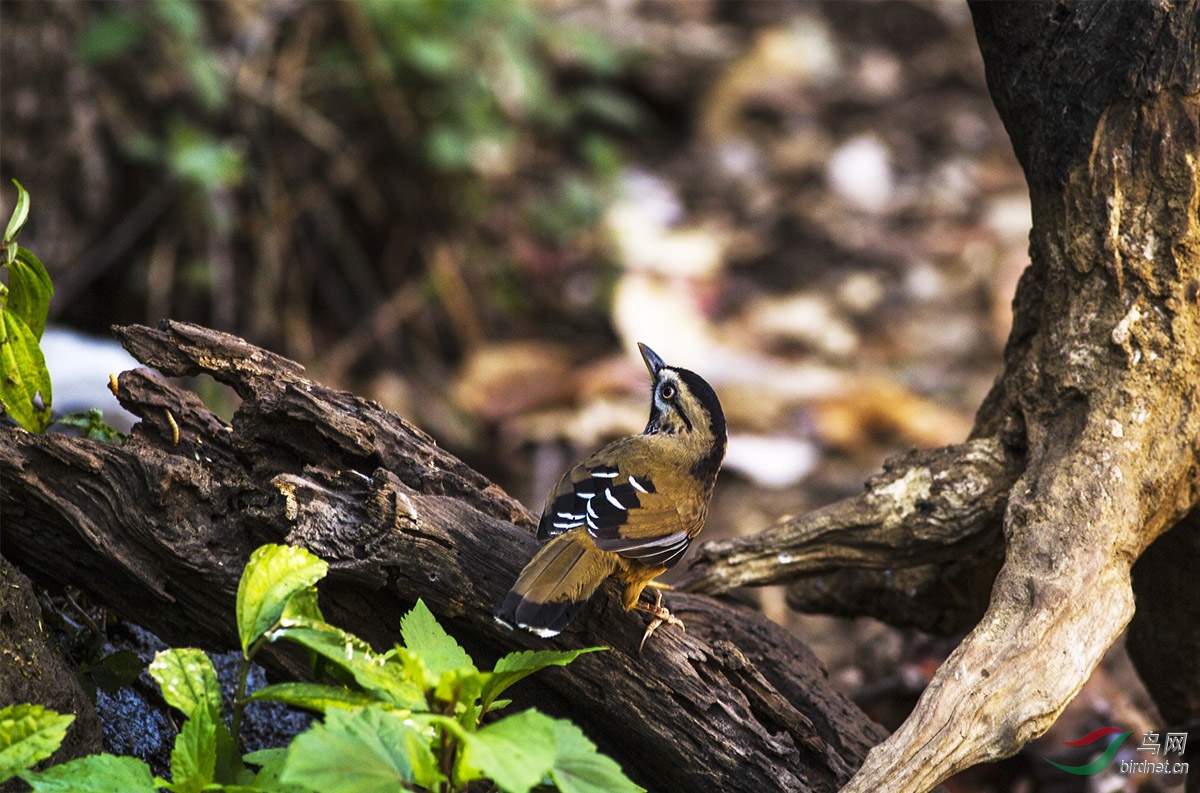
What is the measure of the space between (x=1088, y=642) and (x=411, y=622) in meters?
1.68

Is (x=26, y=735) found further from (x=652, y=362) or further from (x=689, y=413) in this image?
(x=652, y=362)

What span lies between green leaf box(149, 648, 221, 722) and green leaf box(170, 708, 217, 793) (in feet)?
0.07

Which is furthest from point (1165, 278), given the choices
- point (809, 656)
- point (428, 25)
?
point (428, 25)

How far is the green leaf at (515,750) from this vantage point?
1952 mm

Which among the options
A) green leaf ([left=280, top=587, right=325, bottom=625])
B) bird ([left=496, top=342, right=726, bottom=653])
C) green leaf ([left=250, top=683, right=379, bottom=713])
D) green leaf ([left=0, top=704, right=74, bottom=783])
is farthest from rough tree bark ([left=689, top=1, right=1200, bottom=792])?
green leaf ([left=0, top=704, right=74, bottom=783])

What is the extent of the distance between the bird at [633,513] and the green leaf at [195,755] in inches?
27.8

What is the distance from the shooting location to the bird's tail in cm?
278

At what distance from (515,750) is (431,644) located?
1.78ft

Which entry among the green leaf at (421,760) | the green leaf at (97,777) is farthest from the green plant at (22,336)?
the green leaf at (421,760)

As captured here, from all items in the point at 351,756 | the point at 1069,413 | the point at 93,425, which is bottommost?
the point at 351,756

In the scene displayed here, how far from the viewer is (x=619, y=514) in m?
3.34

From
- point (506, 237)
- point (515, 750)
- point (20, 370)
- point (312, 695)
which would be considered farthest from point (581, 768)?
point (506, 237)

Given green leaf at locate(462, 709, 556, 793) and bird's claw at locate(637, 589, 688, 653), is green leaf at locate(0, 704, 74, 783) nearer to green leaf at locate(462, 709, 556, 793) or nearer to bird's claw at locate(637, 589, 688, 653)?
green leaf at locate(462, 709, 556, 793)

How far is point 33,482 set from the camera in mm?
2947
